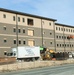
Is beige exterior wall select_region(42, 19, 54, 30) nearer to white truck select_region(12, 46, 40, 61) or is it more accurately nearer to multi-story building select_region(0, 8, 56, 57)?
multi-story building select_region(0, 8, 56, 57)

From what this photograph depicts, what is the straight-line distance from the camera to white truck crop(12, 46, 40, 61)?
62.8 meters

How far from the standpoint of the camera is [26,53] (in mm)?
65375

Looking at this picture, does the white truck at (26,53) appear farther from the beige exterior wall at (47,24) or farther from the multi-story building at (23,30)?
the beige exterior wall at (47,24)

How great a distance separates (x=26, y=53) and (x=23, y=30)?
20902mm

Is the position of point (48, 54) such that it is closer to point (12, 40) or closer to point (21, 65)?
point (12, 40)

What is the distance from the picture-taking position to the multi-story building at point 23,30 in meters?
77.1

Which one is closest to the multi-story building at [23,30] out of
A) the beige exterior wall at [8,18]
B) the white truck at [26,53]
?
the beige exterior wall at [8,18]

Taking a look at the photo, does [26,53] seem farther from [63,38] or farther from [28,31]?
[63,38]

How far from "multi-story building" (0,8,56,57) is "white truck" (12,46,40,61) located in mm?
12145

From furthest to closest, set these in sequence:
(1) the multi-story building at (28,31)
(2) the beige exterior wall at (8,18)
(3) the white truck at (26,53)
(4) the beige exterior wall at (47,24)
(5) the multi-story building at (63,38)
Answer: (5) the multi-story building at (63,38)
(4) the beige exterior wall at (47,24)
(1) the multi-story building at (28,31)
(2) the beige exterior wall at (8,18)
(3) the white truck at (26,53)

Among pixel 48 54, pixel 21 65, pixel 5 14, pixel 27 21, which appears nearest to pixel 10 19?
pixel 5 14

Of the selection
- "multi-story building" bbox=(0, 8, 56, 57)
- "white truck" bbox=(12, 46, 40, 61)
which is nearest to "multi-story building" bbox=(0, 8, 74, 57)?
"multi-story building" bbox=(0, 8, 56, 57)

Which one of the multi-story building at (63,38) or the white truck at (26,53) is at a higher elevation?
the multi-story building at (63,38)

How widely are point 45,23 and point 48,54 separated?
79.9ft
